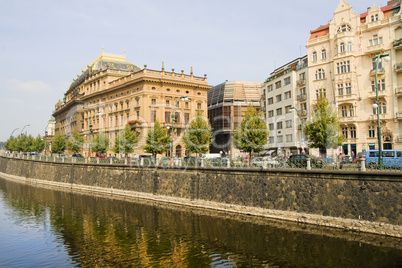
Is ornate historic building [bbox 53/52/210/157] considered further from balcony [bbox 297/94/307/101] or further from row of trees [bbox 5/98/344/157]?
balcony [bbox 297/94/307/101]

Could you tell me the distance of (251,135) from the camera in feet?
120

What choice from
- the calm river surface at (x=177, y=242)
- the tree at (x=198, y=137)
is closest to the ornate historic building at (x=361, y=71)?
the tree at (x=198, y=137)

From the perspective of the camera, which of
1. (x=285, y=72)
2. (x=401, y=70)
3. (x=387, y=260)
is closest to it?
(x=387, y=260)

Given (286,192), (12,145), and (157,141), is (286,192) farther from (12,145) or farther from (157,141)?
(12,145)

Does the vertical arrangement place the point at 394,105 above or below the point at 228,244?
above

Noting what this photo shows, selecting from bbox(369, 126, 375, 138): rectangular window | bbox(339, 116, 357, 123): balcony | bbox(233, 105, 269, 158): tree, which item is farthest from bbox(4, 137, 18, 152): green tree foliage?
bbox(369, 126, 375, 138): rectangular window

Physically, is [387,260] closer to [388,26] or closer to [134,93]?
[388,26]

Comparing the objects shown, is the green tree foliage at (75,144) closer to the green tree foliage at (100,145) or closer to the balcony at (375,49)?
the green tree foliage at (100,145)

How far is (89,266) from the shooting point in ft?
48.0

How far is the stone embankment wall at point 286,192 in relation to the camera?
58.3 feet

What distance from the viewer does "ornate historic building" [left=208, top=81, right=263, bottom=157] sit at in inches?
3223

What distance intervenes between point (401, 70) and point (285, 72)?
20.1m

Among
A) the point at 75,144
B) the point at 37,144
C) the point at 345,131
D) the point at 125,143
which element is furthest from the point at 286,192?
the point at 37,144

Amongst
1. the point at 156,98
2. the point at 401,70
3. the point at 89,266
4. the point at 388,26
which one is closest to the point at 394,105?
the point at 401,70
